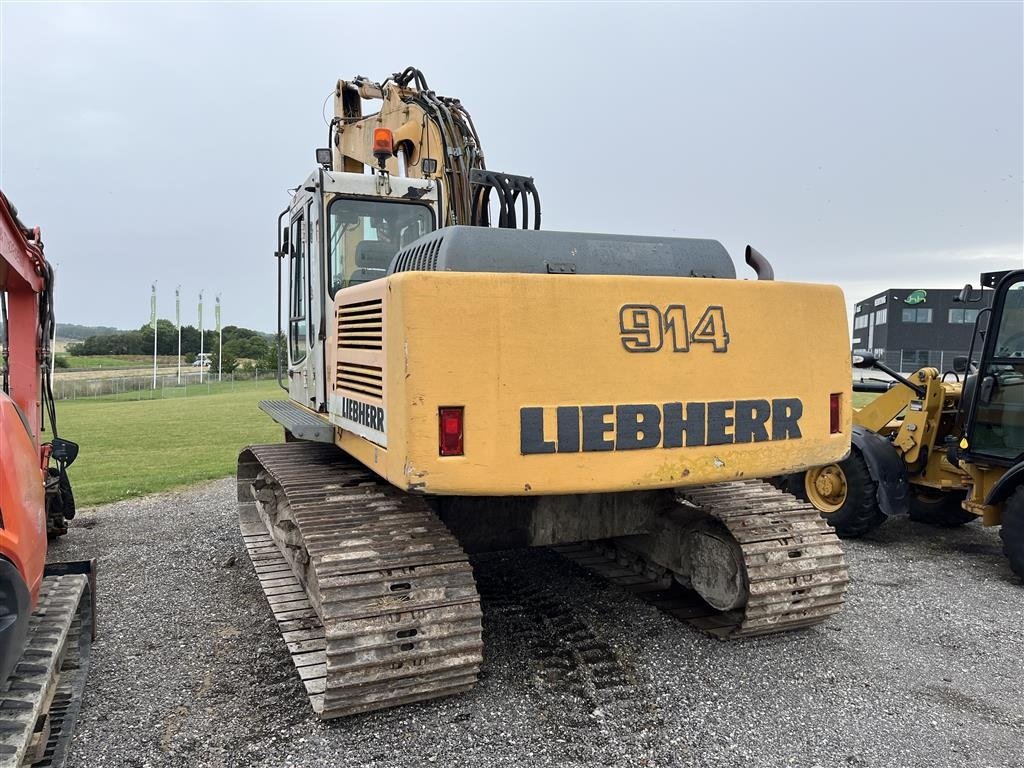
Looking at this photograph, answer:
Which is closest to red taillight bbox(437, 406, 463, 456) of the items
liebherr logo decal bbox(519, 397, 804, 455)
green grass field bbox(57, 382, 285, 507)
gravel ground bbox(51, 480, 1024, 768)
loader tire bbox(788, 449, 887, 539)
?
liebherr logo decal bbox(519, 397, 804, 455)

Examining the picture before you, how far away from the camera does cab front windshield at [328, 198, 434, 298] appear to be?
4.78 meters

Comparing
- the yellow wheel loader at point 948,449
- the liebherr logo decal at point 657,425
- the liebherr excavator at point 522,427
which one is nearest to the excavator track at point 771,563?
the liebherr excavator at point 522,427

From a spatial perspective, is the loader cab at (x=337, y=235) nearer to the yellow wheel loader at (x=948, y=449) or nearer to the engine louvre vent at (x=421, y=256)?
the engine louvre vent at (x=421, y=256)

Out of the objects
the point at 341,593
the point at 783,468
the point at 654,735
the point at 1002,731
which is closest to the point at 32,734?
the point at 341,593

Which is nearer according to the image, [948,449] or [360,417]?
[360,417]

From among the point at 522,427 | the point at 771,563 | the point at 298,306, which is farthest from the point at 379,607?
the point at 298,306

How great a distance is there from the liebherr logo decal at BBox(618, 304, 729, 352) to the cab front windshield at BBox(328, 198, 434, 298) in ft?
6.83

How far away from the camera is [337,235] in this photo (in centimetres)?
481

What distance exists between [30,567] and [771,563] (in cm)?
346

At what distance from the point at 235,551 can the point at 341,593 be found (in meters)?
3.46

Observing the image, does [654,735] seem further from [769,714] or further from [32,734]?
[32,734]

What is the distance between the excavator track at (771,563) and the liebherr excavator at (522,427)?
0.04 feet

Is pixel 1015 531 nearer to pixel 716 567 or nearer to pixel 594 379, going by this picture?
pixel 716 567

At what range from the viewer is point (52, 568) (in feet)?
14.3
